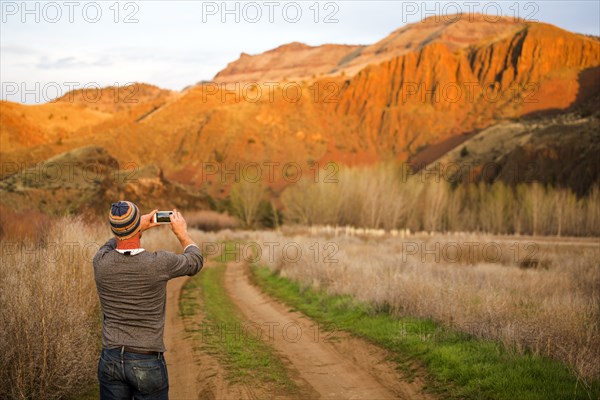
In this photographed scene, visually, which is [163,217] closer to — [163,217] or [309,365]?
[163,217]

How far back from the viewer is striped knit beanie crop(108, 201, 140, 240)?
4.57 meters

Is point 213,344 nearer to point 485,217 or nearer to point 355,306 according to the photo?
point 355,306

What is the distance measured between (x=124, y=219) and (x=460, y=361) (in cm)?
617

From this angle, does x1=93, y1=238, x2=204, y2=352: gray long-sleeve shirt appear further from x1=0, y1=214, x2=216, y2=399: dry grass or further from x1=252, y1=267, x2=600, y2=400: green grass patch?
x1=252, y1=267, x2=600, y2=400: green grass patch

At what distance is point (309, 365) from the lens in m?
9.87

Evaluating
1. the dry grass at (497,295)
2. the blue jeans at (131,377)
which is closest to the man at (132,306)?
the blue jeans at (131,377)

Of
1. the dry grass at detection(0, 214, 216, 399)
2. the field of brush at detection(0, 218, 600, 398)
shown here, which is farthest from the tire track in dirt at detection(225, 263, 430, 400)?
the dry grass at detection(0, 214, 216, 399)

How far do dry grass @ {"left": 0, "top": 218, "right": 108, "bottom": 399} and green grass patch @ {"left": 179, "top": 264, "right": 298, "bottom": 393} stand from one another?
7.51ft

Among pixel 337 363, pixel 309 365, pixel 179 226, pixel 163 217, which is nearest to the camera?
pixel 163 217

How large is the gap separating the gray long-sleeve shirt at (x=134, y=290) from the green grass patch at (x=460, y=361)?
4.89 meters

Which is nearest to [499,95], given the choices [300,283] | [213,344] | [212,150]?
[212,150]

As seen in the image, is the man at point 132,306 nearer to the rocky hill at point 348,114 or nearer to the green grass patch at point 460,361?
the green grass patch at point 460,361

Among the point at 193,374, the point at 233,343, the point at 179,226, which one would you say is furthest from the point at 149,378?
the point at 233,343

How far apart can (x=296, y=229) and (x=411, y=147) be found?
170ft
